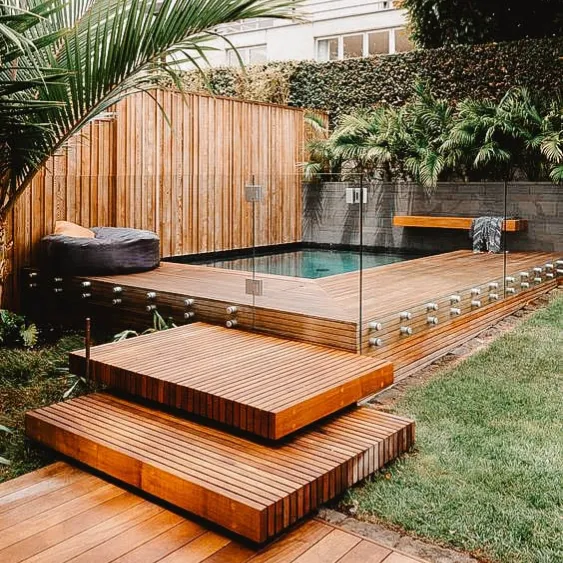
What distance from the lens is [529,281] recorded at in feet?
20.3

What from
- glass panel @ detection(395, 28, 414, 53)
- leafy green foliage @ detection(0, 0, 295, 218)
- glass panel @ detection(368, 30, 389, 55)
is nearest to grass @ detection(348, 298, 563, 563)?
leafy green foliage @ detection(0, 0, 295, 218)

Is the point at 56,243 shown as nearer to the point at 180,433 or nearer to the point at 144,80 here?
the point at 144,80

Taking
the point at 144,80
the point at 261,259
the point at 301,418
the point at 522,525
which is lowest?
the point at 522,525

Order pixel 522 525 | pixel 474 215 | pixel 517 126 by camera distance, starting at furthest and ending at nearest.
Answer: pixel 517 126 < pixel 474 215 < pixel 522 525

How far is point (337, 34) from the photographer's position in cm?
1463

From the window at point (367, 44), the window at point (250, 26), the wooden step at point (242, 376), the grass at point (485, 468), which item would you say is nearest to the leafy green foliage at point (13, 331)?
the wooden step at point (242, 376)

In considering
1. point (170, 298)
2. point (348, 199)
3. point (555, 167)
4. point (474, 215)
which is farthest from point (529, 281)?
point (170, 298)

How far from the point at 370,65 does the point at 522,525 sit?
928cm

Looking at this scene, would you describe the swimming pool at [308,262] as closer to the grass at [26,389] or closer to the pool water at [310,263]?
A: the pool water at [310,263]

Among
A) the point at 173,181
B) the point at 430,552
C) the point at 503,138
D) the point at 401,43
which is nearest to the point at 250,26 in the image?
the point at 401,43

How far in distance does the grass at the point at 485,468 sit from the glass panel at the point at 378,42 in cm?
1164

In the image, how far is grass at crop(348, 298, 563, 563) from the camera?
2387 mm

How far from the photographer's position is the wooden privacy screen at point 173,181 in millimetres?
4750

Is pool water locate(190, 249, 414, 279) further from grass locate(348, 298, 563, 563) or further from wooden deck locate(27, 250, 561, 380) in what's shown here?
grass locate(348, 298, 563, 563)
